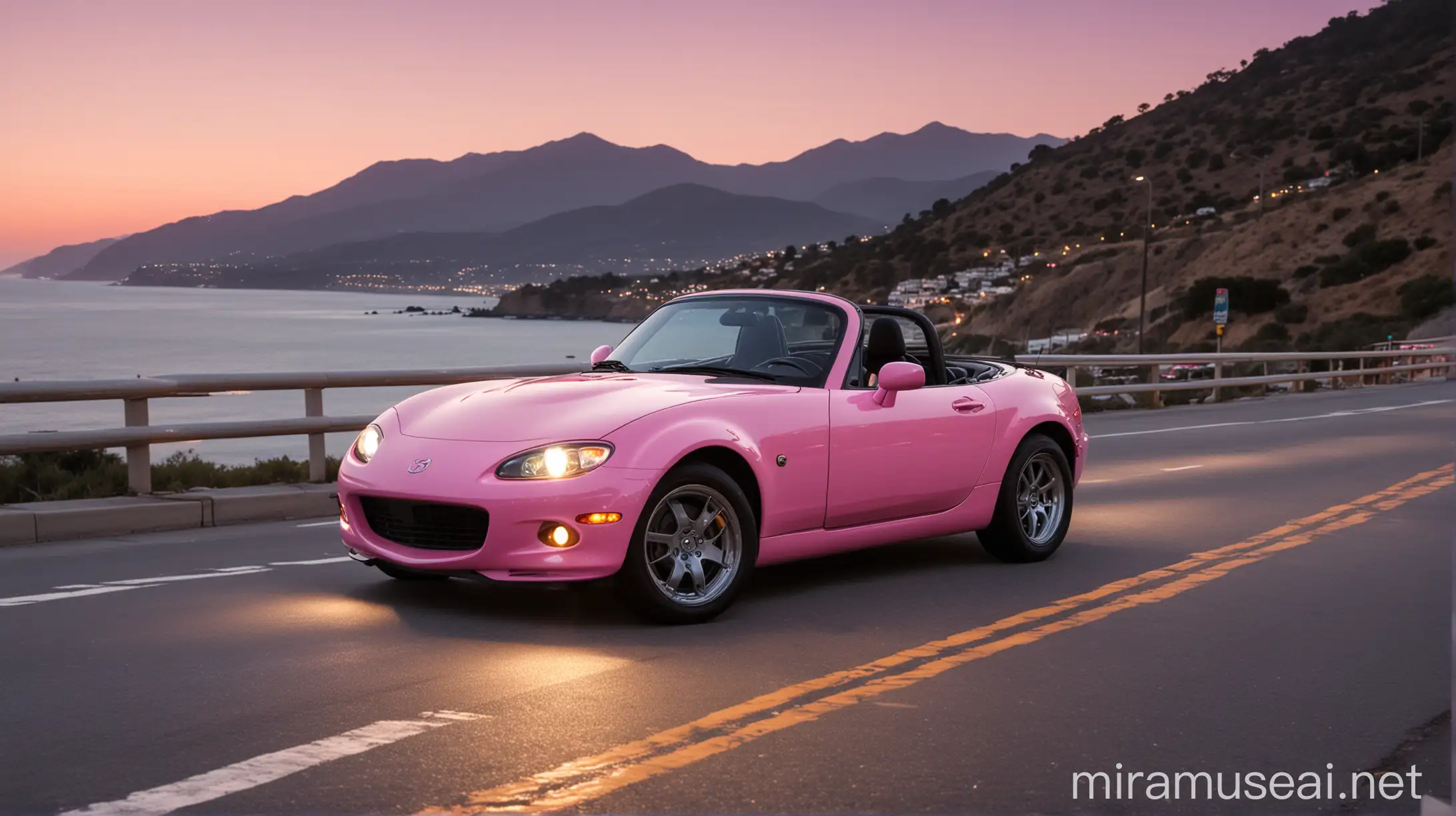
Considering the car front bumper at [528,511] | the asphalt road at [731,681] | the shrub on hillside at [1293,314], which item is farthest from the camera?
the shrub on hillside at [1293,314]

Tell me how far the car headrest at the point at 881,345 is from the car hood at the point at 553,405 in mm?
786

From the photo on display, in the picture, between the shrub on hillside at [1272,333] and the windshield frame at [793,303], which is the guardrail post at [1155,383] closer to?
the windshield frame at [793,303]

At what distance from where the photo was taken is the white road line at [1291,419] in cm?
2203

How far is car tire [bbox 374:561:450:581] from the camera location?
7.63 meters

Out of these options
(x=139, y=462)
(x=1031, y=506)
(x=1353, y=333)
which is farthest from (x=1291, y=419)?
(x=1353, y=333)

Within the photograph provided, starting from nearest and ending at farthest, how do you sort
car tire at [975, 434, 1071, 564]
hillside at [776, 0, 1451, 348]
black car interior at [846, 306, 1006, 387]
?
black car interior at [846, 306, 1006, 387] < car tire at [975, 434, 1071, 564] < hillside at [776, 0, 1451, 348]

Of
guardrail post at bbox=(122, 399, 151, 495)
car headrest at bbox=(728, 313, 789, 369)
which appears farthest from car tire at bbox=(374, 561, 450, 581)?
guardrail post at bbox=(122, 399, 151, 495)

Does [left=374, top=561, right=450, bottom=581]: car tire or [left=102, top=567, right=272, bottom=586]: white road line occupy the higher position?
[left=374, top=561, right=450, bottom=581]: car tire

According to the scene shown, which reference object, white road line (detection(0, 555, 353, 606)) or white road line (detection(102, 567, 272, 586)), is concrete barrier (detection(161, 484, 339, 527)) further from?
white road line (detection(102, 567, 272, 586))

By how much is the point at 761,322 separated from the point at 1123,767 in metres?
4.05

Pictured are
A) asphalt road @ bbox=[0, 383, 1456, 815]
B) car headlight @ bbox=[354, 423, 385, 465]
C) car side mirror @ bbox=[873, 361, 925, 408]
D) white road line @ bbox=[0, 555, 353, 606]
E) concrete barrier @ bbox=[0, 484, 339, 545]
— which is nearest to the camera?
asphalt road @ bbox=[0, 383, 1456, 815]

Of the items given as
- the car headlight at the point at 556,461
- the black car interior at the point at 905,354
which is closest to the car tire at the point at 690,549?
the car headlight at the point at 556,461

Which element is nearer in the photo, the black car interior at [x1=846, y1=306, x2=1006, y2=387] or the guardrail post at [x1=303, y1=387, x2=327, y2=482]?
the black car interior at [x1=846, y1=306, x2=1006, y2=387]

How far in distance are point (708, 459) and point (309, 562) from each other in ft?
10.0
